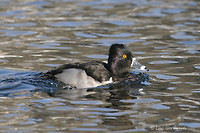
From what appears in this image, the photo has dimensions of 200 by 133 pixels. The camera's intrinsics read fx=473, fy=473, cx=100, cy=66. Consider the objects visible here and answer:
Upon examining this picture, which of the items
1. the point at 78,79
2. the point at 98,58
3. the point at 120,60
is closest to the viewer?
the point at 78,79

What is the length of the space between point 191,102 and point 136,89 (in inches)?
54.9

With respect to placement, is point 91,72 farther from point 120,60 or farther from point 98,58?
point 98,58

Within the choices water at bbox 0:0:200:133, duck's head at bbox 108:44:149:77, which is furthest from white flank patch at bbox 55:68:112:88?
duck's head at bbox 108:44:149:77

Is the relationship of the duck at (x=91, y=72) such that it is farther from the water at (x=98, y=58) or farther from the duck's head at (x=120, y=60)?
the water at (x=98, y=58)

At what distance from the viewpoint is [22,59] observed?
1173cm

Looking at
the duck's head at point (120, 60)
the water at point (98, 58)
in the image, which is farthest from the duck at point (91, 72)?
the water at point (98, 58)

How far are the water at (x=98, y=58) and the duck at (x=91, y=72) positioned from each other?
18 centimetres

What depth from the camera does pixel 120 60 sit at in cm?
961

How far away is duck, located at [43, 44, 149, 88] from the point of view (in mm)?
9039

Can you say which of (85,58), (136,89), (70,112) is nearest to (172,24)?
(85,58)

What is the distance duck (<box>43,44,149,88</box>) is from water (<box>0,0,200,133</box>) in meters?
0.18

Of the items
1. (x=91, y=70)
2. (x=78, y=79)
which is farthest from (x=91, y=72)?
(x=78, y=79)

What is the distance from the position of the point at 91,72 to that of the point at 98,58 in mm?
2957

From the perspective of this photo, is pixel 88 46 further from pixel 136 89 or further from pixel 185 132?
pixel 185 132
